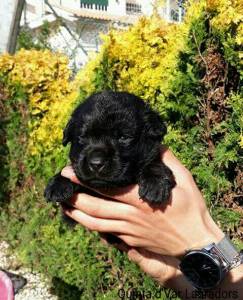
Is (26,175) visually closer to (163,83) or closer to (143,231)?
(163,83)

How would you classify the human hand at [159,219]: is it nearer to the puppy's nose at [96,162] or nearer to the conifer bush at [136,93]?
the puppy's nose at [96,162]

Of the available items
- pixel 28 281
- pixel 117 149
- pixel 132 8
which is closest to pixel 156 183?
pixel 117 149

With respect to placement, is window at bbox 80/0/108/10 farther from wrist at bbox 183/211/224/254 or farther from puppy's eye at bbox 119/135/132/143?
wrist at bbox 183/211/224/254

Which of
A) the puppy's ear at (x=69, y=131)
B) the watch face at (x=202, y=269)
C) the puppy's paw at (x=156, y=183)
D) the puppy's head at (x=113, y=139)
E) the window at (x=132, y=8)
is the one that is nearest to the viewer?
the watch face at (x=202, y=269)

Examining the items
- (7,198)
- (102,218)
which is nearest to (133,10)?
(7,198)

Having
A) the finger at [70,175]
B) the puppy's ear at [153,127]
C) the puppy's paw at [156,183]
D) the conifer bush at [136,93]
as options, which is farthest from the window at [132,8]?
the puppy's paw at [156,183]

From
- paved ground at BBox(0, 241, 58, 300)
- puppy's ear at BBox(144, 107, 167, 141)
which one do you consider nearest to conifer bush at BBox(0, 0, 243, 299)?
paved ground at BBox(0, 241, 58, 300)
